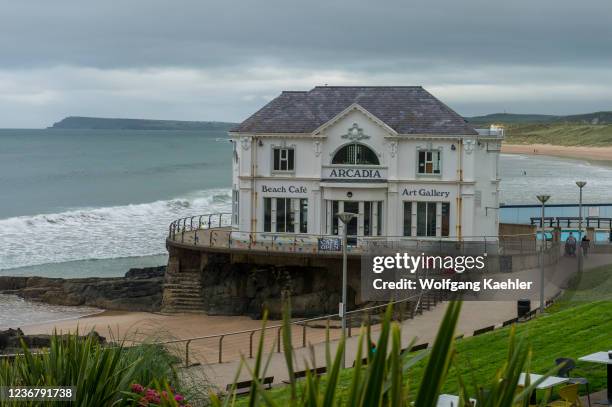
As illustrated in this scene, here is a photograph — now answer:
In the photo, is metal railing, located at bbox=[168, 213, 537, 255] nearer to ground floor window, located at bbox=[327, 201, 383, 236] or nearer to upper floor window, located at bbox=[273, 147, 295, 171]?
ground floor window, located at bbox=[327, 201, 383, 236]

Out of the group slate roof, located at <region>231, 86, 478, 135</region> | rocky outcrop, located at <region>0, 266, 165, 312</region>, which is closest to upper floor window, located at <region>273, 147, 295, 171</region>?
Answer: slate roof, located at <region>231, 86, 478, 135</region>

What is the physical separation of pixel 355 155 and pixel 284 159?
270 cm

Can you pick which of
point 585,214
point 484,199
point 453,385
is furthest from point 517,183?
point 453,385

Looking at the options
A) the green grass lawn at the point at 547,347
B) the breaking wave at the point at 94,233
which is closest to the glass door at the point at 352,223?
the green grass lawn at the point at 547,347

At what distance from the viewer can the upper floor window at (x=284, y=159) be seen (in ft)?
131

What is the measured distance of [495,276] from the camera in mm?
34812

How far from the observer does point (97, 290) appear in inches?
1780

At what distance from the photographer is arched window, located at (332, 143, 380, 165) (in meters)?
39.3

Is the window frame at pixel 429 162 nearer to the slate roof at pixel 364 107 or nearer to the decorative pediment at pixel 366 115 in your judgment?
the slate roof at pixel 364 107

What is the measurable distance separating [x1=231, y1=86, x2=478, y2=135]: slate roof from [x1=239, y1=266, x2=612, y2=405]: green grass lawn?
15.4 meters

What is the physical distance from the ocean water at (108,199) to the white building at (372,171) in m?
10.2

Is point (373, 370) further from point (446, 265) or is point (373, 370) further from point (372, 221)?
point (372, 221)

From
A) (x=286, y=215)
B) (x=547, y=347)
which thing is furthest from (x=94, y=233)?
(x=547, y=347)

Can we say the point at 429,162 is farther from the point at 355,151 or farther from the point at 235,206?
the point at 235,206
